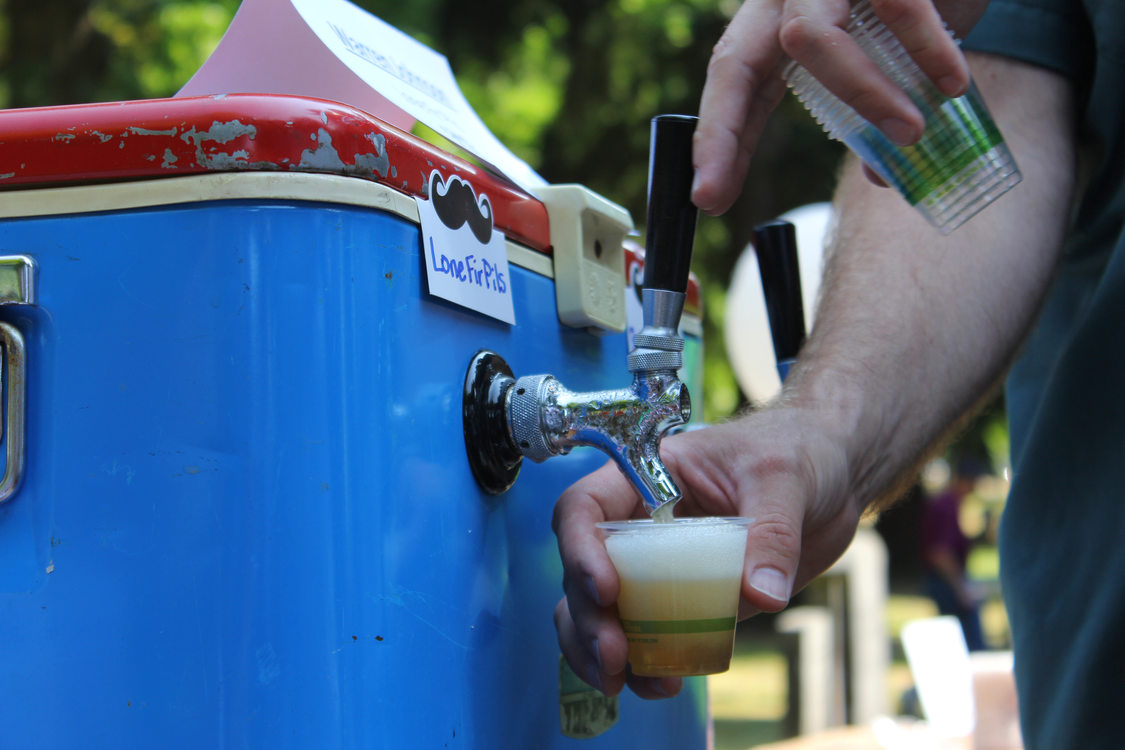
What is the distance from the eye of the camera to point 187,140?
69 centimetres

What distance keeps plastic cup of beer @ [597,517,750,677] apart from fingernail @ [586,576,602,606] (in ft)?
0.06

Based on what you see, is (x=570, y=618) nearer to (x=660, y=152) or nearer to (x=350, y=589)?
(x=350, y=589)

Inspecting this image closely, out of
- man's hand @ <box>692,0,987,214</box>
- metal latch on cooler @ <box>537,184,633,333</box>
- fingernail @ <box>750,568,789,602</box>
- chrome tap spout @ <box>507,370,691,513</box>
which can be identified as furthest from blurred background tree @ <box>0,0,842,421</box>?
fingernail @ <box>750,568,789,602</box>

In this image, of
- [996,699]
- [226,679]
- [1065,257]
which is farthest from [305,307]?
[996,699]

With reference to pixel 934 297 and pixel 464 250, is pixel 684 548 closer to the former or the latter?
pixel 464 250

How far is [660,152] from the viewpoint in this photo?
0.89 metres

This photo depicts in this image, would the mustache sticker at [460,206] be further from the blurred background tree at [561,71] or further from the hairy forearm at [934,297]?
the blurred background tree at [561,71]

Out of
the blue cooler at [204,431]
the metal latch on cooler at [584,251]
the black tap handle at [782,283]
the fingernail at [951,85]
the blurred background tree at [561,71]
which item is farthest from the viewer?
the blurred background tree at [561,71]

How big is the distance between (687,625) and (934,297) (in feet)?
1.87

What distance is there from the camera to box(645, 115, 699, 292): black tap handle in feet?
2.84

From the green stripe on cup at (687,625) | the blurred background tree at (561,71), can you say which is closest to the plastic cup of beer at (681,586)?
the green stripe on cup at (687,625)

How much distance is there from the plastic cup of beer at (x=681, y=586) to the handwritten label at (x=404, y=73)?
14.8 inches

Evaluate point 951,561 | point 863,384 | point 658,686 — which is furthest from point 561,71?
point 658,686

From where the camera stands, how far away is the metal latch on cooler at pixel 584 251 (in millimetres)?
1024
